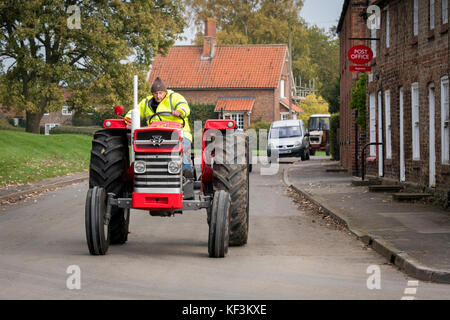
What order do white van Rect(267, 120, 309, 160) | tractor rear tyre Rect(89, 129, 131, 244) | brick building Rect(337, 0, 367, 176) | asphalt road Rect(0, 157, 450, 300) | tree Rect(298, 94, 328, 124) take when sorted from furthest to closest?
1. tree Rect(298, 94, 328, 124)
2. white van Rect(267, 120, 309, 160)
3. brick building Rect(337, 0, 367, 176)
4. tractor rear tyre Rect(89, 129, 131, 244)
5. asphalt road Rect(0, 157, 450, 300)

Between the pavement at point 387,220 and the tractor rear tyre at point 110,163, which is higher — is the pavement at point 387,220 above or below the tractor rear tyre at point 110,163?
below

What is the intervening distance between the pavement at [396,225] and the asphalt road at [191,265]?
0.75ft

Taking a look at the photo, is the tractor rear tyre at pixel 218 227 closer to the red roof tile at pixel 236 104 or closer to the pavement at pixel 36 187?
the pavement at pixel 36 187

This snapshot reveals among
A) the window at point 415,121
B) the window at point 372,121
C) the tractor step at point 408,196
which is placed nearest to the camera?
the tractor step at point 408,196

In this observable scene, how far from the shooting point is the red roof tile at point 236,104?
76250mm

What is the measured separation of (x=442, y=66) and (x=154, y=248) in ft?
33.1

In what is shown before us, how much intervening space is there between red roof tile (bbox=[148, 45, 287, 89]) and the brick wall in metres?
49.9

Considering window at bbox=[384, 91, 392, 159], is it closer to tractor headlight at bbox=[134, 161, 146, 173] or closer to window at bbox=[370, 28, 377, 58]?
window at bbox=[370, 28, 377, 58]

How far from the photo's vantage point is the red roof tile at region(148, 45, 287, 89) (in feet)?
253

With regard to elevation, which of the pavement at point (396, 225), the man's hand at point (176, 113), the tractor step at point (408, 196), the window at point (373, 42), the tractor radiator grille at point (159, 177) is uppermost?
the window at point (373, 42)

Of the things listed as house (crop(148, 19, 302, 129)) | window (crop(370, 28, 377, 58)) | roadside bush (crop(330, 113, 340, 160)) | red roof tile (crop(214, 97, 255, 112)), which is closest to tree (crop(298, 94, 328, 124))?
house (crop(148, 19, 302, 129))

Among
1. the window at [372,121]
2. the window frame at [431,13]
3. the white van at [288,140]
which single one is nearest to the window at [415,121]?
the window frame at [431,13]

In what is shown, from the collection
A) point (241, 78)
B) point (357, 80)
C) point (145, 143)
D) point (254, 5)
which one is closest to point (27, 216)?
point (145, 143)
